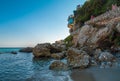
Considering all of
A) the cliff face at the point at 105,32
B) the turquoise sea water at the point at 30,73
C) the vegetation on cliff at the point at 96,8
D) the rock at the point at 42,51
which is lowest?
the turquoise sea water at the point at 30,73

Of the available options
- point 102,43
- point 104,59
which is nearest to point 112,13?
point 102,43

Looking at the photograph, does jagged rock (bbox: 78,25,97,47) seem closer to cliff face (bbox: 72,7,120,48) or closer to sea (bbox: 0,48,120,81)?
cliff face (bbox: 72,7,120,48)

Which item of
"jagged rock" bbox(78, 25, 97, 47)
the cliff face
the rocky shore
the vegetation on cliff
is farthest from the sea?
the vegetation on cliff

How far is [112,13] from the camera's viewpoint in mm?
39531

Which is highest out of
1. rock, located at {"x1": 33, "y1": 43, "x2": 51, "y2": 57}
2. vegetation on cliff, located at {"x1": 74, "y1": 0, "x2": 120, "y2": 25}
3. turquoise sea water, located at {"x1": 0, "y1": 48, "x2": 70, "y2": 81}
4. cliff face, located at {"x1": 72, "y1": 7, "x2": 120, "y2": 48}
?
vegetation on cliff, located at {"x1": 74, "y1": 0, "x2": 120, "y2": 25}

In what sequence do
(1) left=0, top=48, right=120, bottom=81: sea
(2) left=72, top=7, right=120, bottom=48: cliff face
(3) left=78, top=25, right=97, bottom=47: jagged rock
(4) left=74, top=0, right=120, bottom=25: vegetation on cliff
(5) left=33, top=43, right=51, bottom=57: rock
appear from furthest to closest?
(4) left=74, top=0, right=120, bottom=25: vegetation on cliff, (3) left=78, top=25, right=97, bottom=47: jagged rock, (5) left=33, top=43, right=51, bottom=57: rock, (2) left=72, top=7, right=120, bottom=48: cliff face, (1) left=0, top=48, right=120, bottom=81: sea

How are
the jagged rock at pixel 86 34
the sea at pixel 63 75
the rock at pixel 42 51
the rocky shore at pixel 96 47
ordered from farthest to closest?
the jagged rock at pixel 86 34 < the rock at pixel 42 51 < the rocky shore at pixel 96 47 < the sea at pixel 63 75

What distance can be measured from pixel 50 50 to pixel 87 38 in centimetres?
884

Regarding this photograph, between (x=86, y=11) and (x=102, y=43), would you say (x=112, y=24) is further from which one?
(x=86, y=11)

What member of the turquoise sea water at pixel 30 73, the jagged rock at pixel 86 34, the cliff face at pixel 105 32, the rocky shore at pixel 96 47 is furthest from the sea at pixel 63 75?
the jagged rock at pixel 86 34

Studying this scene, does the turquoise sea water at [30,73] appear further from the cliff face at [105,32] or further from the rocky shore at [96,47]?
the cliff face at [105,32]

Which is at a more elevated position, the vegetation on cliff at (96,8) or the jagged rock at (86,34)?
the vegetation on cliff at (96,8)

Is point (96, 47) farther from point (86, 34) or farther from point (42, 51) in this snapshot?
point (42, 51)

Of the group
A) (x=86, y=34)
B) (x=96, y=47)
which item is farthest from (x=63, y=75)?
(x=86, y=34)
